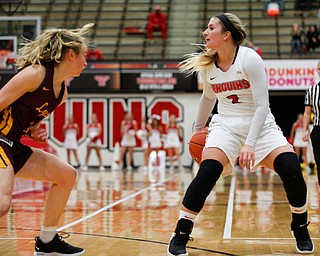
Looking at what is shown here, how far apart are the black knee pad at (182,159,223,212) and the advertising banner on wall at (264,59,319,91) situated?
57.3ft

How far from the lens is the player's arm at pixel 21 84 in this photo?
445 centimetres

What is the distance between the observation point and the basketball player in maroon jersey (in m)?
4.49

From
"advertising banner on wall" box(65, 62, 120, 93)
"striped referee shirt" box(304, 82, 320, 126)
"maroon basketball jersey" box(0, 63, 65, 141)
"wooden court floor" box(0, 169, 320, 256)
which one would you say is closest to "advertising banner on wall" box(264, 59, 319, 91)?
"advertising banner on wall" box(65, 62, 120, 93)

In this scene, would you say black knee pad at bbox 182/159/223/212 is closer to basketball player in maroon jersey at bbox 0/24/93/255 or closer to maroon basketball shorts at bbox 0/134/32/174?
basketball player in maroon jersey at bbox 0/24/93/255

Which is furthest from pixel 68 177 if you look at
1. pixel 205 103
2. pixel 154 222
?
pixel 154 222

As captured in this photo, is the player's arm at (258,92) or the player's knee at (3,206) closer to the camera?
the player's knee at (3,206)

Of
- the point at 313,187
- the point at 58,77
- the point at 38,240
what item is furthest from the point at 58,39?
the point at 313,187

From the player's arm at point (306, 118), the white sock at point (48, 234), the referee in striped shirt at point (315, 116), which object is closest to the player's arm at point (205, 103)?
the white sock at point (48, 234)

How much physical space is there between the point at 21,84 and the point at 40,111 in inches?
11.5

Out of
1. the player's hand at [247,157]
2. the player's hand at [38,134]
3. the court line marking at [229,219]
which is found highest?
the player's hand at [38,134]

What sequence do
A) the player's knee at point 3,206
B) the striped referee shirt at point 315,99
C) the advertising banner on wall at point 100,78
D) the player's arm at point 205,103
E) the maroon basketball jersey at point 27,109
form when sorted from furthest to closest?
1. the advertising banner on wall at point 100,78
2. the striped referee shirt at point 315,99
3. the player's arm at point 205,103
4. the maroon basketball jersey at point 27,109
5. the player's knee at point 3,206

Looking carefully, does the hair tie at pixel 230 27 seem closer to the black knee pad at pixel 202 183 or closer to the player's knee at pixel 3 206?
the black knee pad at pixel 202 183

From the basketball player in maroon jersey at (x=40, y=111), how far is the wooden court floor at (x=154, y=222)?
45 centimetres

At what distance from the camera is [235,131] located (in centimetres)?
507
